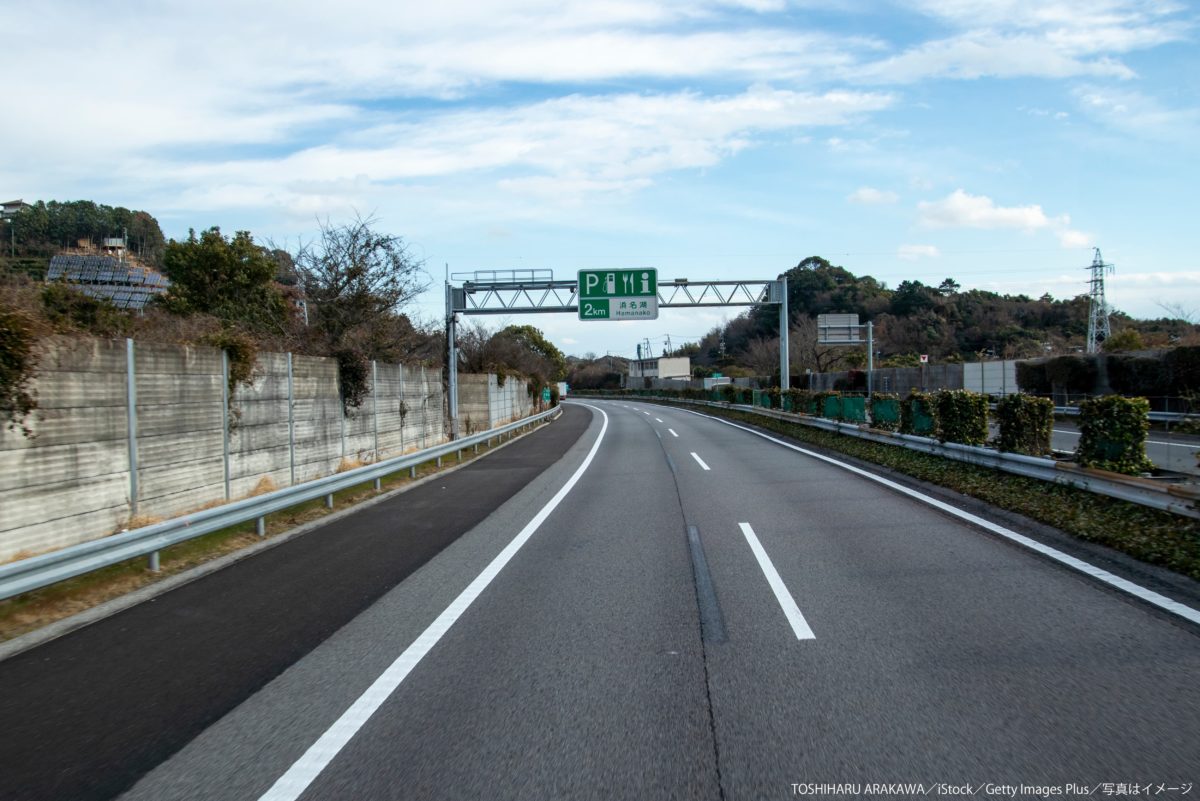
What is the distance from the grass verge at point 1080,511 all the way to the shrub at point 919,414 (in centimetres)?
86

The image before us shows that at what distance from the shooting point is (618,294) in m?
32.1

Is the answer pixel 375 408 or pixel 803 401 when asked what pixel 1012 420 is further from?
pixel 803 401

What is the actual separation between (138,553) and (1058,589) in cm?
833

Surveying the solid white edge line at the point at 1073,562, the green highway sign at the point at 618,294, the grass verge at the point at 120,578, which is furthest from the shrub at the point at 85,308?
the green highway sign at the point at 618,294

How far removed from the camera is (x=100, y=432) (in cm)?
905

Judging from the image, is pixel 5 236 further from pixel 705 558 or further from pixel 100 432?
pixel 705 558

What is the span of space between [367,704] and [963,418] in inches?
545

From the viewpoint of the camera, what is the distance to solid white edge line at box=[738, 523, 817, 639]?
5723 millimetres

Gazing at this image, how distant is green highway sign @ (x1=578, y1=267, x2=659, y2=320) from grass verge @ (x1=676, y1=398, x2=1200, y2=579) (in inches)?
640

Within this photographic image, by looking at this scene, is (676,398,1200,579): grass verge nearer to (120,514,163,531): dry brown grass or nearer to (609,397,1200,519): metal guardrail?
(609,397,1200,519): metal guardrail

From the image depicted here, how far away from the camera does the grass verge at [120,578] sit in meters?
6.61

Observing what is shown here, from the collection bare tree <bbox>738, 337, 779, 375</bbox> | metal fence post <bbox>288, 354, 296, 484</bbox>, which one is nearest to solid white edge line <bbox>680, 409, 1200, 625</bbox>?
metal fence post <bbox>288, 354, 296, 484</bbox>

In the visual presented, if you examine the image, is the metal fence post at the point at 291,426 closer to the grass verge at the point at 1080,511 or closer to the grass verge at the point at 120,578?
the grass verge at the point at 120,578

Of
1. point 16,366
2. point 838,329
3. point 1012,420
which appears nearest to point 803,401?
point 1012,420
